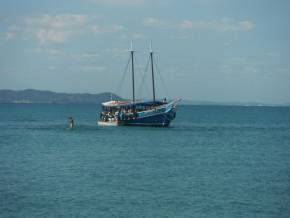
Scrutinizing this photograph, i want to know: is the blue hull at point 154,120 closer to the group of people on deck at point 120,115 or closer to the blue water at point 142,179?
the group of people on deck at point 120,115

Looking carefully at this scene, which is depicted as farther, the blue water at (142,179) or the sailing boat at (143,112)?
the sailing boat at (143,112)

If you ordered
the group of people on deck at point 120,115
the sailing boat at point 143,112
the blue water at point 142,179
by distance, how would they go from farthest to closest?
1. the group of people on deck at point 120,115
2. the sailing boat at point 143,112
3. the blue water at point 142,179

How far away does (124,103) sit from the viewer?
93188mm

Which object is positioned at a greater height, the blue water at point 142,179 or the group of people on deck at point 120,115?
the group of people on deck at point 120,115

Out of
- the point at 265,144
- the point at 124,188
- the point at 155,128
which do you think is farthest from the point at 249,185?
the point at 155,128

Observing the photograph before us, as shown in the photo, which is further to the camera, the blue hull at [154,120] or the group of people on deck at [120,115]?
the group of people on deck at [120,115]

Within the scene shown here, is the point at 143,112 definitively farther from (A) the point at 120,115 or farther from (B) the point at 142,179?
(B) the point at 142,179

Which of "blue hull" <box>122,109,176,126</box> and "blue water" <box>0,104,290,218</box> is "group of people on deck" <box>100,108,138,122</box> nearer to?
"blue hull" <box>122,109,176,126</box>

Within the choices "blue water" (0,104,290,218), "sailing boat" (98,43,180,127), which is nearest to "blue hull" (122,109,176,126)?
"sailing boat" (98,43,180,127)

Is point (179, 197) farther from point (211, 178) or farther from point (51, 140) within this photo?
point (51, 140)

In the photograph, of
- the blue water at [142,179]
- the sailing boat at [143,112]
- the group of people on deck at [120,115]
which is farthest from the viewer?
the group of people on deck at [120,115]

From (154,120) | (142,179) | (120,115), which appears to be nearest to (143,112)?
(154,120)

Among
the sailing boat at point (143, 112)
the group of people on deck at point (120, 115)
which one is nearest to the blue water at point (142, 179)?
the sailing boat at point (143, 112)

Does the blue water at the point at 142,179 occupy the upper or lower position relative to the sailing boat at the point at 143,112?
lower
